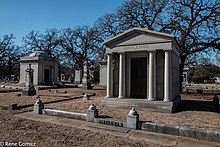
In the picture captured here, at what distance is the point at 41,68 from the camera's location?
29469 mm

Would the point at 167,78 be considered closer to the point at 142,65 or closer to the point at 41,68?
the point at 142,65

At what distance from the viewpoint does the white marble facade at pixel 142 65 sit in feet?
31.0

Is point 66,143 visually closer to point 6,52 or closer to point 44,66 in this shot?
point 44,66

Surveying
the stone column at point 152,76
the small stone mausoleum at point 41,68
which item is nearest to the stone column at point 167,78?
the stone column at point 152,76

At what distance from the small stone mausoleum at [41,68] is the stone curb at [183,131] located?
2646 centimetres

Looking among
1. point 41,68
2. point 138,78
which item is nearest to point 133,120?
point 138,78

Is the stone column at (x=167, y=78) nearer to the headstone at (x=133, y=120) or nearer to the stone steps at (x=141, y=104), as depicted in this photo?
the stone steps at (x=141, y=104)

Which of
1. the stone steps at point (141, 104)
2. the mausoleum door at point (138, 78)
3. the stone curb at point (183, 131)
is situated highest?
the mausoleum door at point (138, 78)

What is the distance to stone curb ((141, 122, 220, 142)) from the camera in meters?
5.18

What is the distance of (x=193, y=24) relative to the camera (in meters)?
18.7

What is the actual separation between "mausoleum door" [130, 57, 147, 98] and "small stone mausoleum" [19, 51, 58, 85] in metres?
22.4

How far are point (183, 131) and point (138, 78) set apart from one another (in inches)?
225

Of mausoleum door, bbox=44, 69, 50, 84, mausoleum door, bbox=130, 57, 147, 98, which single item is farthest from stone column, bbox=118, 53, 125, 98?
mausoleum door, bbox=44, 69, 50, 84

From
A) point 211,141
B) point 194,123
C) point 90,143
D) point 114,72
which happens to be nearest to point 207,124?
point 194,123
